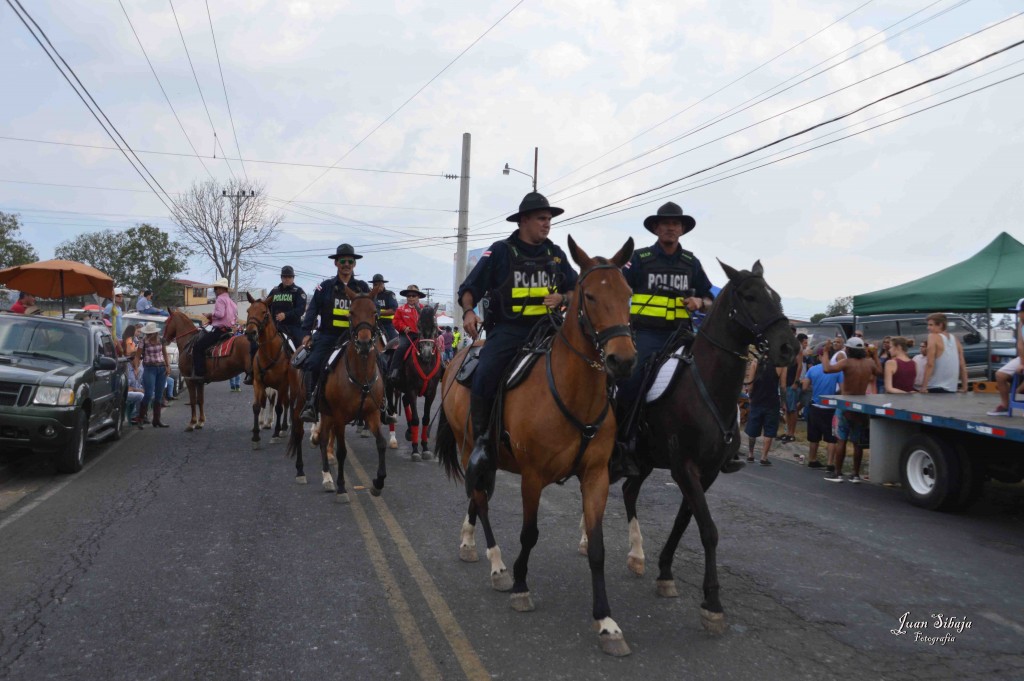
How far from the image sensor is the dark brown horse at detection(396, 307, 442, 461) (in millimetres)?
12469

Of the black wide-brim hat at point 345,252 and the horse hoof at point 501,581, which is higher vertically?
the black wide-brim hat at point 345,252

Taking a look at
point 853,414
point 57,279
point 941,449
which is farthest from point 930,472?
point 57,279

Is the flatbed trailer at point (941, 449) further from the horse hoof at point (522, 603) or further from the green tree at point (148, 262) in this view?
the green tree at point (148, 262)

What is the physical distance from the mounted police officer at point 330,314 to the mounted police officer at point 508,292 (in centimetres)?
394

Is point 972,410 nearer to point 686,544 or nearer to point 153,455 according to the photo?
point 686,544

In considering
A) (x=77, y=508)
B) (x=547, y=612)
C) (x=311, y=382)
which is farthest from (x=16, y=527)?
(x=547, y=612)

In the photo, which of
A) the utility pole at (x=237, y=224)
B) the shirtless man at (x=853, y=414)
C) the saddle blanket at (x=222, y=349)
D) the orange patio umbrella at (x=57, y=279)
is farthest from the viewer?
the utility pole at (x=237, y=224)

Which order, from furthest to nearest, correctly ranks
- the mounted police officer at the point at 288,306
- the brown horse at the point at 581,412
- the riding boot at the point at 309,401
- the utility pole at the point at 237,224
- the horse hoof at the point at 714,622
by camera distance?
the utility pole at the point at 237,224, the mounted police officer at the point at 288,306, the riding boot at the point at 309,401, the horse hoof at the point at 714,622, the brown horse at the point at 581,412

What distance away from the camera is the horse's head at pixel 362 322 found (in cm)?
858

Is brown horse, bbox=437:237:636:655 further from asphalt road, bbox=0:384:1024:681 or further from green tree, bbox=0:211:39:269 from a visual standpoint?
green tree, bbox=0:211:39:269

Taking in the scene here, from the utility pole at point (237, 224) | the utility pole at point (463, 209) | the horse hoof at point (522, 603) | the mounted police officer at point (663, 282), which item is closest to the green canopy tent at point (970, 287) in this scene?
the mounted police officer at point (663, 282)

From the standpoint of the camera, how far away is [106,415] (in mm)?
11742

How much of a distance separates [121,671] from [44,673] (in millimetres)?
418

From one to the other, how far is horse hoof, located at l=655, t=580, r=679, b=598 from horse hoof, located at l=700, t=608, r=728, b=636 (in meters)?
0.68
